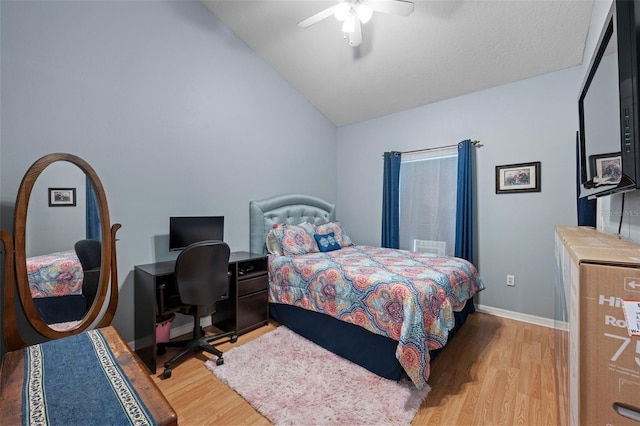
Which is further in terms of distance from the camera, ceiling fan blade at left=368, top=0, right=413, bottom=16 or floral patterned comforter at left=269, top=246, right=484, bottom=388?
ceiling fan blade at left=368, top=0, right=413, bottom=16

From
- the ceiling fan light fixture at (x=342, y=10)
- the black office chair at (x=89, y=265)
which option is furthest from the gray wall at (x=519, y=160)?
the black office chair at (x=89, y=265)

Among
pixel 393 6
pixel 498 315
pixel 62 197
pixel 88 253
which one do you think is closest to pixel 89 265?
pixel 88 253

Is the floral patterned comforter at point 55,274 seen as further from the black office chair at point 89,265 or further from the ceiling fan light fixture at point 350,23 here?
the ceiling fan light fixture at point 350,23

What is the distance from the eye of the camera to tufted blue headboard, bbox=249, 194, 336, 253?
3357mm

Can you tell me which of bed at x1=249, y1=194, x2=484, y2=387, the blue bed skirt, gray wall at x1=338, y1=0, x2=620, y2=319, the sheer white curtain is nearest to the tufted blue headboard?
bed at x1=249, y1=194, x2=484, y2=387

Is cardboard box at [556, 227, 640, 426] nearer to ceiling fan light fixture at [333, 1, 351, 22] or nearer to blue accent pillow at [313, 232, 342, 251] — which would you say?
ceiling fan light fixture at [333, 1, 351, 22]

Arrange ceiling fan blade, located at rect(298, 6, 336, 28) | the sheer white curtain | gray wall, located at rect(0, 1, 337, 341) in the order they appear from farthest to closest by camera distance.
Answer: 1. the sheer white curtain
2. ceiling fan blade, located at rect(298, 6, 336, 28)
3. gray wall, located at rect(0, 1, 337, 341)

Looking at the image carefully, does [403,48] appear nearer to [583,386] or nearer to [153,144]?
[153,144]

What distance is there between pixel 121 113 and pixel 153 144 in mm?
335

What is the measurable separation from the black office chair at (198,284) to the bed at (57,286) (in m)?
0.61

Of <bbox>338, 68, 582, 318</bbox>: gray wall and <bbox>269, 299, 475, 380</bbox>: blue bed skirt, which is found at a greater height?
<bbox>338, 68, 582, 318</bbox>: gray wall

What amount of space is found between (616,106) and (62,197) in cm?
306

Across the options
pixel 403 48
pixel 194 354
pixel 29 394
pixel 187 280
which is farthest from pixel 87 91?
pixel 403 48

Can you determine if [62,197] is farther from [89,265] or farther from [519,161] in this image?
[519,161]
